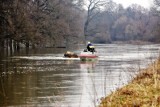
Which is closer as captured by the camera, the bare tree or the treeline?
the treeline

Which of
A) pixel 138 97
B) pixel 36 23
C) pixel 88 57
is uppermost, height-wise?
pixel 36 23

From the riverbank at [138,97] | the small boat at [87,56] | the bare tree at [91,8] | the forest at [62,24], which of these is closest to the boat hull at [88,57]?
the small boat at [87,56]

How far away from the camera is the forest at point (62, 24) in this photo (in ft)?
173

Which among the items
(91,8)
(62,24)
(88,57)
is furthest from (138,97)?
(91,8)

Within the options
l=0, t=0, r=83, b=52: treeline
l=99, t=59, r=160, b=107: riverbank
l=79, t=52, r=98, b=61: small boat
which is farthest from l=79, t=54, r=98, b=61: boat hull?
l=99, t=59, r=160, b=107: riverbank

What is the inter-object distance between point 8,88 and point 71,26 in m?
61.9

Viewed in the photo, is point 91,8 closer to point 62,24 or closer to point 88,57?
point 62,24

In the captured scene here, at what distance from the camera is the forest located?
52688mm

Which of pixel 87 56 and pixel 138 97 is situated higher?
pixel 138 97

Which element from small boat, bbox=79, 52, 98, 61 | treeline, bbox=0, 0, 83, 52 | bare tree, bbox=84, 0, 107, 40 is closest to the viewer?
small boat, bbox=79, 52, 98, 61

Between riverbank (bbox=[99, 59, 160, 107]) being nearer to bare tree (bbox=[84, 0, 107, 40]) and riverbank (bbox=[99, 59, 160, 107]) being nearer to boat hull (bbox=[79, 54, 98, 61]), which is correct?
boat hull (bbox=[79, 54, 98, 61])

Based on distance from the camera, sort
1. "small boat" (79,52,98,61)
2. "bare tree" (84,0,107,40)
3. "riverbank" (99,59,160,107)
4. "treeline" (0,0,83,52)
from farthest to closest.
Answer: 1. "bare tree" (84,0,107,40)
2. "treeline" (0,0,83,52)
3. "small boat" (79,52,98,61)
4. "riverbank" (99,59,160,107)

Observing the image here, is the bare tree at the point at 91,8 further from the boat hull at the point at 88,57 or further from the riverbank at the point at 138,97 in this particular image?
the riverbank at the point at 138,97

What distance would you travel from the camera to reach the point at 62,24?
71.3 meters
